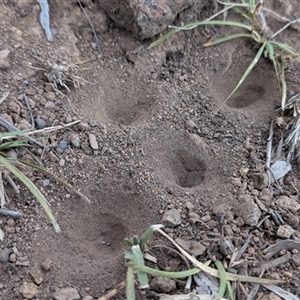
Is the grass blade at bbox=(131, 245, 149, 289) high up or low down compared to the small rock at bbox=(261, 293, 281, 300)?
up

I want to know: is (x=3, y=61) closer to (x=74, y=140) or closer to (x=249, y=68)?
(x=74, y=140)

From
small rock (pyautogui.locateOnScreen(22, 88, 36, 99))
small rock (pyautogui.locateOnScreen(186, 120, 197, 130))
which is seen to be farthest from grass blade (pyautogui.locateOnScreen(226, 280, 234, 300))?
small rock (pyautogui.locateOnScreen(22, 88, 36, 99))

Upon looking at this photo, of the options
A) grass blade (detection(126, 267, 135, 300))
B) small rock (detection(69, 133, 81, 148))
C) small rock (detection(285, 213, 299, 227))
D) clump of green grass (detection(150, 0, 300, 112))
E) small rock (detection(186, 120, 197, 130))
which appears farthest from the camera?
clump of green grass (detection(150, 0, 300, 112))

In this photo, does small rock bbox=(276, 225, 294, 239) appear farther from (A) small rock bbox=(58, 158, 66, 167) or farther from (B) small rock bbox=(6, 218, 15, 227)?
(B) small rock bbox=(6, 218, 15, 227)

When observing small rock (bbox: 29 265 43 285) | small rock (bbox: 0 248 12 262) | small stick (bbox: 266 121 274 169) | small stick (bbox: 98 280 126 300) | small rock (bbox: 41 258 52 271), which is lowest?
small rock (bbox: 29 265 43 285)

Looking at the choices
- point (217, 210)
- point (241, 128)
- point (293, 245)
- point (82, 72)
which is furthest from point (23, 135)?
point (293, 245)

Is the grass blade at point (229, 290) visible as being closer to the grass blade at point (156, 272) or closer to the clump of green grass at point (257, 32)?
the grass blade at point (156, 272)

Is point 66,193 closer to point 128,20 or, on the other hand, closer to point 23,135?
point 23,135

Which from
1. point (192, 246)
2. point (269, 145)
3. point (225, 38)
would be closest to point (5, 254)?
point (192, 246)
